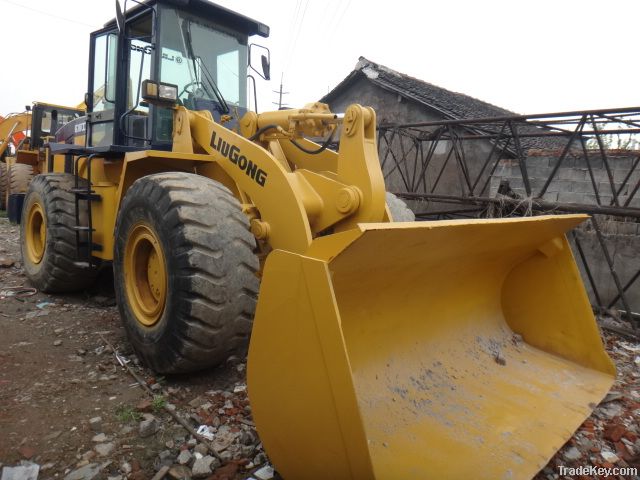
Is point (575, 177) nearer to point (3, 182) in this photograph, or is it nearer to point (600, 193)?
point (600, 193)

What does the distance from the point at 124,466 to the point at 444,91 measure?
15.0m

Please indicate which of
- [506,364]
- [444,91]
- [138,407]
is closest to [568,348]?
[506,364]

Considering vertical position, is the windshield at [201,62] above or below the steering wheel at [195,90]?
above

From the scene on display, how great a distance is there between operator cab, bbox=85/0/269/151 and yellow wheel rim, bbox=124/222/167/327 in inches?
46.4

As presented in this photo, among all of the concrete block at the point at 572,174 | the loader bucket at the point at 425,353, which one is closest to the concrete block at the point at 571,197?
the concrete block at the point at 572,174

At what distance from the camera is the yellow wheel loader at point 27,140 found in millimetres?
9844

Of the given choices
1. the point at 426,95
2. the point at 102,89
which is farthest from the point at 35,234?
the point at 426,95

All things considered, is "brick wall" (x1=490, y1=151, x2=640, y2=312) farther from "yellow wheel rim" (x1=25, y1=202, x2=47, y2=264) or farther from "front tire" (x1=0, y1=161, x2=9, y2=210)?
"front tire" (x1=0, y1=161, x2=9, y2=210)

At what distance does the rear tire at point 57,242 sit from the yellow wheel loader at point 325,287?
1.06 feet

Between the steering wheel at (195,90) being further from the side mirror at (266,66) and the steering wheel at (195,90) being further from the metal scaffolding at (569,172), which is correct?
the metal scaffolding at (569,172)

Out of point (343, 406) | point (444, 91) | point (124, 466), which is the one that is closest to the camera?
point (343, 406)

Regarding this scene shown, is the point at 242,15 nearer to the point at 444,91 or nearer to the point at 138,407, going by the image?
the point at 138,407

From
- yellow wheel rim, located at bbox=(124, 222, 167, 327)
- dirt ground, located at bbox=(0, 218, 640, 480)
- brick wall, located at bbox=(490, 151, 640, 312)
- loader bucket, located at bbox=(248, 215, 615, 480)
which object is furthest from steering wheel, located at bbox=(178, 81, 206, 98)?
brick wall, located at bbox=(490, 151, 640, 312)

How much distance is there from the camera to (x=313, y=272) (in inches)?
71.6
